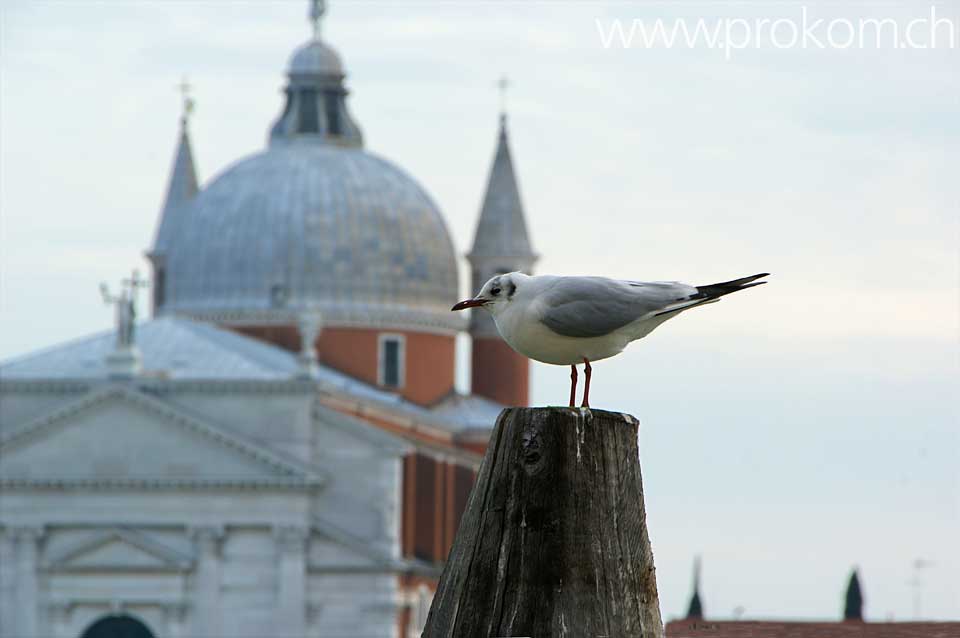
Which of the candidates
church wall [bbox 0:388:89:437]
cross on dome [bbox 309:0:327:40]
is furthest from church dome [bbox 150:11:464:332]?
church wall [bbox 0:388:89:437]

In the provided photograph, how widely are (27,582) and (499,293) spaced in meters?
53.8

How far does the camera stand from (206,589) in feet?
202

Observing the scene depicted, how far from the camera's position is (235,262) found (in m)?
79.3

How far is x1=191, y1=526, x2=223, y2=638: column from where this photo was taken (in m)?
61.6

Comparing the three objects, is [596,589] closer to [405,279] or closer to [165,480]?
[165,480]

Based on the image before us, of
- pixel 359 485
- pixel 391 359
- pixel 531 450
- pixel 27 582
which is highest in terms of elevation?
pixel 391 359

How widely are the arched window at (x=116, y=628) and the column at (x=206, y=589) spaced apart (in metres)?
1.33

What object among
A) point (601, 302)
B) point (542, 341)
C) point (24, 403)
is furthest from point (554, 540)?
point (24, 403)

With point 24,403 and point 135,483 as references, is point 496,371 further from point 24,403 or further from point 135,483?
point 135,483

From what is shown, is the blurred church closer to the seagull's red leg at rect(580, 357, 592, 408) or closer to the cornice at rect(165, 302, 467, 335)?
the cornice at rect(165, 302, 467, 335)

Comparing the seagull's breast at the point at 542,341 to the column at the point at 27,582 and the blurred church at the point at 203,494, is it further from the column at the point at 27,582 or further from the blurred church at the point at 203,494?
the column at the point at 27,582

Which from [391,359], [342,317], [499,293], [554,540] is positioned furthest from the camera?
[391,359]

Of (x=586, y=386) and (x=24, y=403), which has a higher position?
(x=24, y=403)

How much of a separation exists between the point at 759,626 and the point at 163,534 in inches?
2048
